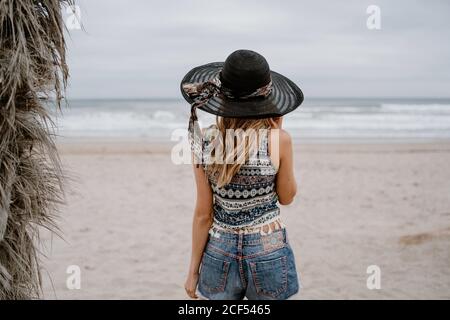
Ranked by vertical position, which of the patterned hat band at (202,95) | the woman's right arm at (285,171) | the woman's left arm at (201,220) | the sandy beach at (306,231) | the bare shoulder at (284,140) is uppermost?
the patterned hat band at (202,95)

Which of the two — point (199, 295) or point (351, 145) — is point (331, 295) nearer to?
point (199, 295)

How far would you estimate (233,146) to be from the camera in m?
2.19

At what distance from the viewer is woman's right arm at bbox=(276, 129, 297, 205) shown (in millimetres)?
2211

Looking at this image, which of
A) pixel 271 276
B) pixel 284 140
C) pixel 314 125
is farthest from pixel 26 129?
pixel 314 125

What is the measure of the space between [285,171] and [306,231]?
4909 mm

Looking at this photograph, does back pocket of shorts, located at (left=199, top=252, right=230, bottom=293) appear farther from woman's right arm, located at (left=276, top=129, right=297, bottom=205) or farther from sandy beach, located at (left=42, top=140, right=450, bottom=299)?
sandy beach, located at (left=42, top=140, right=450, bottom=299)

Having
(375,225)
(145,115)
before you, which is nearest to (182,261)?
(375,225)

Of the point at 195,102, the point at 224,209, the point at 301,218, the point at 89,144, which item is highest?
the point at 195,102

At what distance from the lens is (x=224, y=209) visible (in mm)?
2297

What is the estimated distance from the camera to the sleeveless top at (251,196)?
87.0 inches

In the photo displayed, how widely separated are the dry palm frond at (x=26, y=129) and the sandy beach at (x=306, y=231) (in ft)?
2.06

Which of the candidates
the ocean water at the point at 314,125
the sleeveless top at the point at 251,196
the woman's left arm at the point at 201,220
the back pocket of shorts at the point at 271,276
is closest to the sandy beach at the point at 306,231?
the woman's left arm at the point at 201,220

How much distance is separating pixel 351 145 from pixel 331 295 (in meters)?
13.3

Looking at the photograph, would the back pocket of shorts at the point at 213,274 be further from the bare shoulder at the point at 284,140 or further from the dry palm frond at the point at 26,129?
the dry palm frond at the point at 26,129
